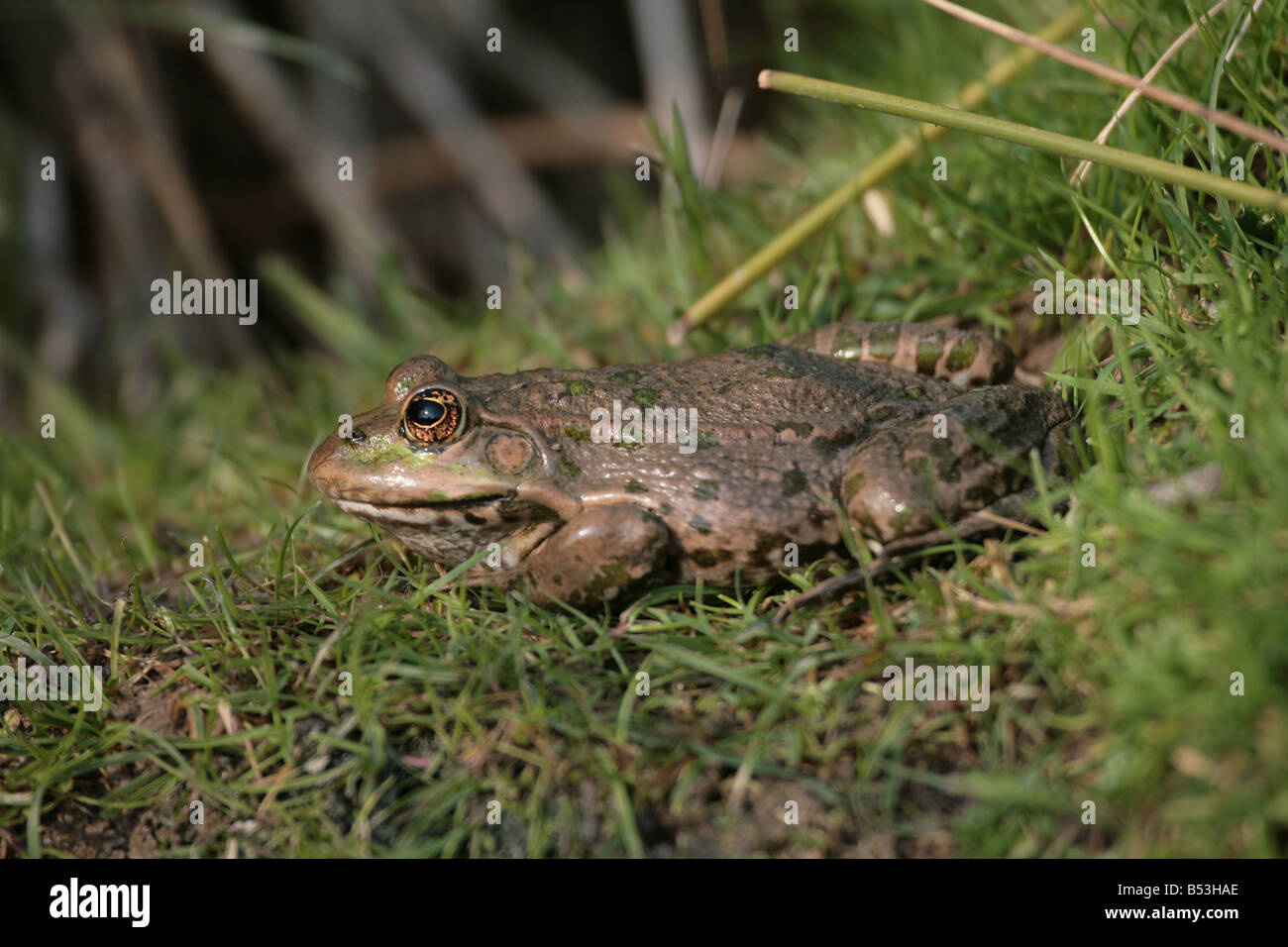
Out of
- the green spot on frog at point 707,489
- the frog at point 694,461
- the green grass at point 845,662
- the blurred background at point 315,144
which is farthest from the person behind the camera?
the blurred background at point 315,144

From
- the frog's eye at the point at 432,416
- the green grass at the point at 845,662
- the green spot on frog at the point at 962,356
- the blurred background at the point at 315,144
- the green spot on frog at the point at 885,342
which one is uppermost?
the blurred background at the point at 315,144

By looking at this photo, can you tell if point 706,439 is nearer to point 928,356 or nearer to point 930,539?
point 930,539

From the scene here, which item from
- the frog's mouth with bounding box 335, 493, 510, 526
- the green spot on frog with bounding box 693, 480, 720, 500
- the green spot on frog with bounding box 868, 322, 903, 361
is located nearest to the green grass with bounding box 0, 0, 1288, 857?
the frog's mouth with bounding box 335, 493, 510, 526

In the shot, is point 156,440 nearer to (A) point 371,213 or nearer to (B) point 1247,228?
(A) point 371,213

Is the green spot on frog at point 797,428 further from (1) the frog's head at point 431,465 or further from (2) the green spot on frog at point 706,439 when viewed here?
(1) the frog's head at point 431,465

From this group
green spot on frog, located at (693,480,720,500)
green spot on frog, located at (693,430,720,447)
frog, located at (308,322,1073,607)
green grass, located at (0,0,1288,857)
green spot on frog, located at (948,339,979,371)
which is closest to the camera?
green grass, located at (0,0,1288,857)

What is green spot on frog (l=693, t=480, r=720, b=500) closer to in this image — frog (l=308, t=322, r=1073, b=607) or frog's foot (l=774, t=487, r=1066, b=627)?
frog (l=308, t=322, r=1073, b=607)

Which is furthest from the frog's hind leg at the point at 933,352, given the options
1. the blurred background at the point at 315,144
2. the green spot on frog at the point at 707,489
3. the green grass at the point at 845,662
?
the blurred background at the point at 315,144

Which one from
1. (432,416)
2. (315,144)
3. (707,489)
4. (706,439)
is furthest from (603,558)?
(315,144)
